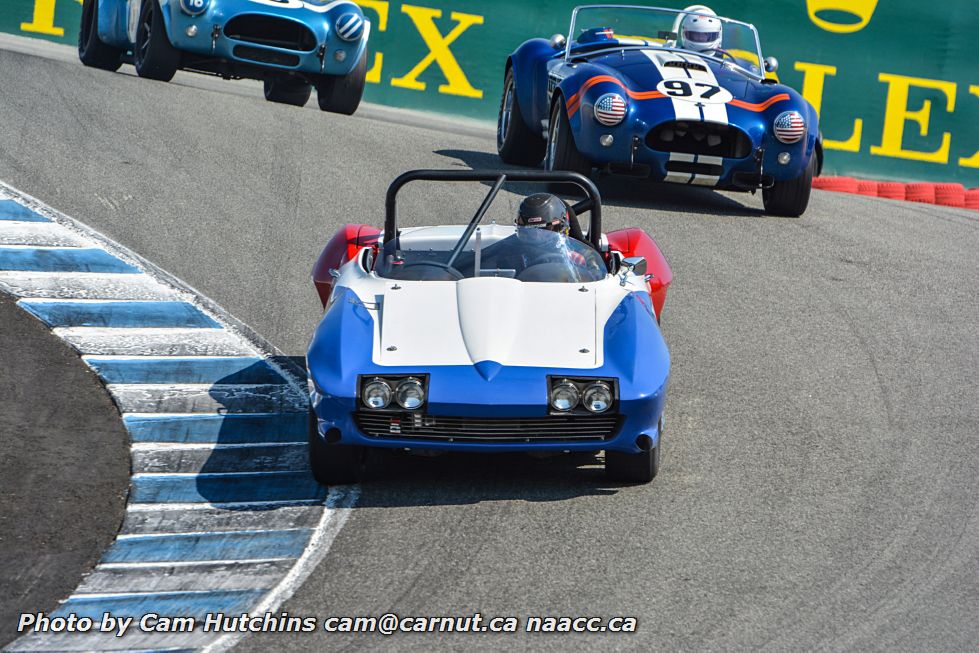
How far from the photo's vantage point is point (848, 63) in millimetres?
16281

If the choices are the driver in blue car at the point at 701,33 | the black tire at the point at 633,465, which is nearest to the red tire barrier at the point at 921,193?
the driver in blue car at the point at 701,33

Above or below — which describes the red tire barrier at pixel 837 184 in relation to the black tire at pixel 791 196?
below

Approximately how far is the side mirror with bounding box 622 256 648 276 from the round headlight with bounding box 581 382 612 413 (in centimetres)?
117

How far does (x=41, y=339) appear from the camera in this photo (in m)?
7.61

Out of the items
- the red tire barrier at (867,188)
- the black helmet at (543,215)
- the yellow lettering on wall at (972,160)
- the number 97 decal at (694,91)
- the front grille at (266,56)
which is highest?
the number 97 decal at (694,91)

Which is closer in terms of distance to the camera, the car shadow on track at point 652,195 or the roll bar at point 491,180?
the roll bar at point 491,180

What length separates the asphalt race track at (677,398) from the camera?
4691 mm

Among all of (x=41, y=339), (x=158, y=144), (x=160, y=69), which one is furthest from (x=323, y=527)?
(x=160, y=69)

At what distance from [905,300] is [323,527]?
16.9ft

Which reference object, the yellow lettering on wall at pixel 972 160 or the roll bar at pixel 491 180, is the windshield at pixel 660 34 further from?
the roll bar at pixel 491 180

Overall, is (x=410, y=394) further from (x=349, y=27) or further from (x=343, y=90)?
(x=343, y=90)

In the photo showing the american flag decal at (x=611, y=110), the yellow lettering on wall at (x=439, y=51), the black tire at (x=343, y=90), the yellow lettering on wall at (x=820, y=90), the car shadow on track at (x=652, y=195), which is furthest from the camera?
the yellow lettering on wall at (x=439, y=51)

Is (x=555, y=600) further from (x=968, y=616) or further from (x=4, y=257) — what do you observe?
(x=4, y=257)

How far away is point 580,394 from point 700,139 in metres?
5.83
